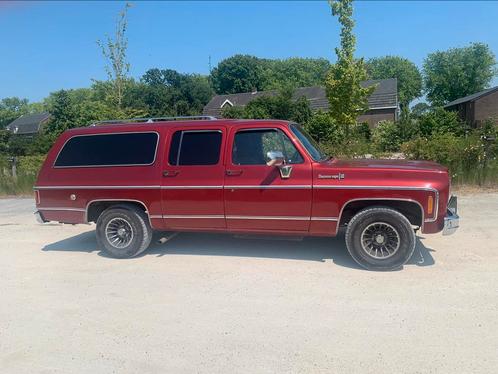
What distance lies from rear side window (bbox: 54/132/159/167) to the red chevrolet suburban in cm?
2

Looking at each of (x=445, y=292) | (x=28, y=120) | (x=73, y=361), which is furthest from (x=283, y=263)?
(x=28, y=120)

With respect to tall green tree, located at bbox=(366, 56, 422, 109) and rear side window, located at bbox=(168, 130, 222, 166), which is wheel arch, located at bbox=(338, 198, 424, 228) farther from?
tall green tree, located at bbox=(366, 56, 422, 109)

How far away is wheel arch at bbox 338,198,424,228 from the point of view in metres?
5.68

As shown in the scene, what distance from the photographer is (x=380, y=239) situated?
575 centimetres

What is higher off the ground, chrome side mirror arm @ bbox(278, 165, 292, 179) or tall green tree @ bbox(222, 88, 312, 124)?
tall green tree @ bbox(222, 88, 312, 124)

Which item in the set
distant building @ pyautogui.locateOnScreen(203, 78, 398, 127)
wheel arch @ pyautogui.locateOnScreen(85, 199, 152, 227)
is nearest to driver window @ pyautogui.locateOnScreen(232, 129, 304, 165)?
wheel arch @ pyautogui.locateOnScreen(85, 199, 152, 227)

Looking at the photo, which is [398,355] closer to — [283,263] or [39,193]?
[283,263]

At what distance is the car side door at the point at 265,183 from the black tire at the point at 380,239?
689 millimetres

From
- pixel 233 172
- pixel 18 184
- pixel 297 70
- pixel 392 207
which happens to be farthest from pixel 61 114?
pixel 297 70

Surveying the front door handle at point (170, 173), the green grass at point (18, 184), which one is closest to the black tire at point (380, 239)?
the front door handle at point (170, 173)

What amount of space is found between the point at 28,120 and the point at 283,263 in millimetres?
90865

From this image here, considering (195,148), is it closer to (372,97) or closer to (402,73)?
(372,97)

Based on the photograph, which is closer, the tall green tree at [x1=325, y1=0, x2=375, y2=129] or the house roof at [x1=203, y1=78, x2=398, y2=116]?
the tall green tree at [x1=325, y1=0, x2=375, y2=129]

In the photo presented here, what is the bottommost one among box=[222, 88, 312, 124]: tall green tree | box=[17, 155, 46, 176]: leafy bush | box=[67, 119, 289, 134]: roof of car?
box=[17, 155, 46, 176]: leafy bush
